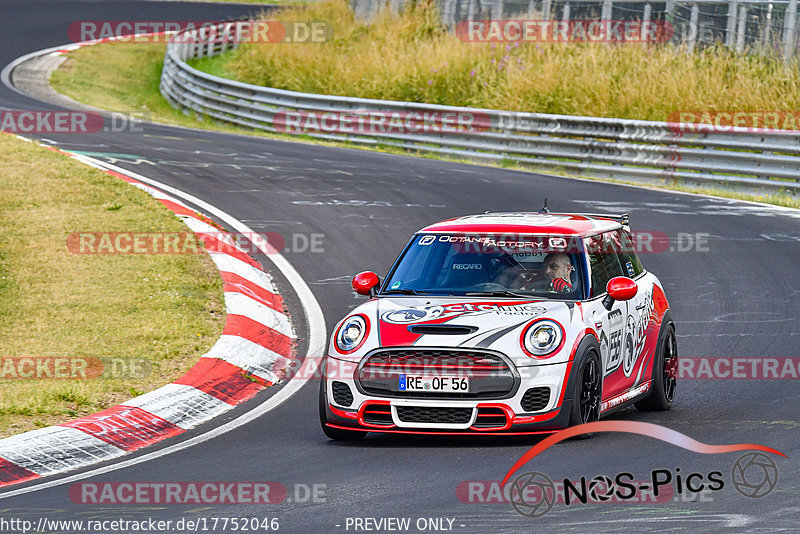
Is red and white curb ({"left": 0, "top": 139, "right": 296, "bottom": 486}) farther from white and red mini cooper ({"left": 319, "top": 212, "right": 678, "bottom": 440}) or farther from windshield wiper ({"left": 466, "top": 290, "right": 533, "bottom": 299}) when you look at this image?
windshield wiper ({"left": 466, "top": 290, "right": 533, "bottom": 299})

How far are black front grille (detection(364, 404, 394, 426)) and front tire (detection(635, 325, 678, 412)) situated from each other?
2.34 m

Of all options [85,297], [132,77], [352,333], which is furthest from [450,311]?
[132,77]

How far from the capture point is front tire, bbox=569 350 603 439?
26.0 feet

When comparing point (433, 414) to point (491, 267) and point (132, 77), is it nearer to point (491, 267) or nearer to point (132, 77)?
point (491, 267)

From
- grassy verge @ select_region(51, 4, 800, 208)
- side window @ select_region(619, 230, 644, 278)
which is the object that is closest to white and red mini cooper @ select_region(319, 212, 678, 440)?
side window @ select_region(619, 230, 644, 278)

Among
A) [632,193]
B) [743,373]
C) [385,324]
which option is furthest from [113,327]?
[632,193]

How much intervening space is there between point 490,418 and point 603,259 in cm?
197

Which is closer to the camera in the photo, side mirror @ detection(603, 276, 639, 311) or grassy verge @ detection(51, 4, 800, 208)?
side mirror @ detection(603, 276, 639, 311)

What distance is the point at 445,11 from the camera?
35.7m

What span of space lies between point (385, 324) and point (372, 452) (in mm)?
852

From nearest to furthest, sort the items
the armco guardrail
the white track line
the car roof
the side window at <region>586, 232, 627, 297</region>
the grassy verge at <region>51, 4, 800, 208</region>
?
1. the white track line
2. the side window at <region>586, 232, 627, 297</region>
3. the car roof
4. the armco guardrail
5. the grassy verge at <region>51, 4, 800, 208</region>

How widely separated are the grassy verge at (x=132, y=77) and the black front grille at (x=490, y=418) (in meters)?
20.0

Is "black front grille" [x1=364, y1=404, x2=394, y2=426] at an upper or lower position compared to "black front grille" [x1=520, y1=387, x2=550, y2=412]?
lower

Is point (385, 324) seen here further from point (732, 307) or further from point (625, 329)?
point (732, 307)
